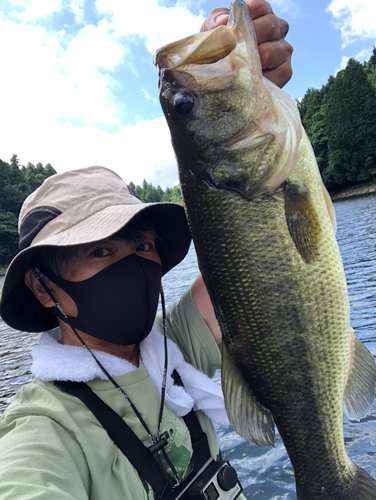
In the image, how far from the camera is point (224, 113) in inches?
71.5

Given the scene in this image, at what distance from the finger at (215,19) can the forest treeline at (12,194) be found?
1976 inches

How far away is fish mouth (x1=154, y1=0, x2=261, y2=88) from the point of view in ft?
5.47

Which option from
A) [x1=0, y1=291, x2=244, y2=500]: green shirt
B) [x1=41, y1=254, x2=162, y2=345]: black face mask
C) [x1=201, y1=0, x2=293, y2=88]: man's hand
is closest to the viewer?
[x1=0, y1=291, x2=244, y2=500]: green shirt

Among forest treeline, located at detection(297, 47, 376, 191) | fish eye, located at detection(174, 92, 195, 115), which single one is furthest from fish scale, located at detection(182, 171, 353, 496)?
forest treeline, located at detection(297, 47, 376, 191)

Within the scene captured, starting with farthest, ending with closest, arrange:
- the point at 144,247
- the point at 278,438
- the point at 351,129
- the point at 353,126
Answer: the point at 351,129 < the point at 353,126 < the point at 278,438 < the point at 144,247

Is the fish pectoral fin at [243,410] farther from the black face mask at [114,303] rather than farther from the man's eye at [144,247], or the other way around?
the man's eye at [144,247]

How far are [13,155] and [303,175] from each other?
8277 cm

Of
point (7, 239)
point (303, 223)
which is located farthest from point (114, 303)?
point (7, 239)

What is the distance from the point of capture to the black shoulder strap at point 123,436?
1.75 metres

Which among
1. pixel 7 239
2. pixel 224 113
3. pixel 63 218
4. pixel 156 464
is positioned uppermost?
pixel 7 239

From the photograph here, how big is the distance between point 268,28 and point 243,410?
184cm

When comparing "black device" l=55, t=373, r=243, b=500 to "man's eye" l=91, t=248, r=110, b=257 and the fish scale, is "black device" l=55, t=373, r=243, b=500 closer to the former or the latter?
the fish scale

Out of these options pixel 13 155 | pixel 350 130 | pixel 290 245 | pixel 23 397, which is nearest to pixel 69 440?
pixel 23 397

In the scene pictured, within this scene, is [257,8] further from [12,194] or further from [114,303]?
[12,194]
